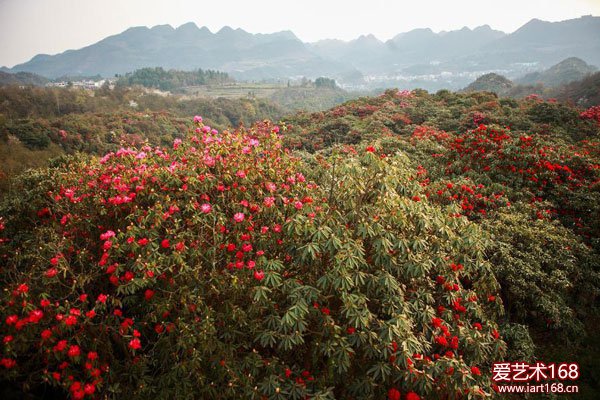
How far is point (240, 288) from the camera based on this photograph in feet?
13.2

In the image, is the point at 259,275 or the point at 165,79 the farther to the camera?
the point at 165,79

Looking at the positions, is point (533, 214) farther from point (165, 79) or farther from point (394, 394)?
point (165, 79)

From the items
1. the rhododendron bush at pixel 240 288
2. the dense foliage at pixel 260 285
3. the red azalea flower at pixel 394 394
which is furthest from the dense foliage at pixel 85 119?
the red azalea flower at pixel 394 394

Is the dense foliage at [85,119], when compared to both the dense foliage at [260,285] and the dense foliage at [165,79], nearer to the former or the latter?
the dense foliage at [260,285]

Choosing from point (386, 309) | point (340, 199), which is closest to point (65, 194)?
point (340, 199)

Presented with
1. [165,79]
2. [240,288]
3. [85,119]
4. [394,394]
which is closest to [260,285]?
[240,288]

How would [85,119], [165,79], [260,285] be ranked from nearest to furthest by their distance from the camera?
[260,285] < [85,119] < [165,79]

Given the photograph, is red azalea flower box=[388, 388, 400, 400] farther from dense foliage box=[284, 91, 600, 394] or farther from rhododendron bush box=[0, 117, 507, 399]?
dense foliage box=[284, 91, 600, 394]

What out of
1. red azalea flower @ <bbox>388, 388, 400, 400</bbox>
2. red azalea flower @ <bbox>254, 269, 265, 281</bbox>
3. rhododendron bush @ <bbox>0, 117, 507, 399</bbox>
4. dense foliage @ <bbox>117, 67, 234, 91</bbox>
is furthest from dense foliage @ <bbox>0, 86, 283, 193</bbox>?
dense foliage @ <bbox>117, 67, 234, 91</bbox>

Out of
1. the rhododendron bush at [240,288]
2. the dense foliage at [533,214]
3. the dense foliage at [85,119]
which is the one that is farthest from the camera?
the dense foliage at [85,119]

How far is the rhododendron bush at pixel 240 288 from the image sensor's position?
369cm

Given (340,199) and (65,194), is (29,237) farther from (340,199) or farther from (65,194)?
(340,199)

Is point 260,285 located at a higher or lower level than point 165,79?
lower

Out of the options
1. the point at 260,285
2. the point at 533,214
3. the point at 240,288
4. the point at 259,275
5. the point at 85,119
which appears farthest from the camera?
the point at 85,119
